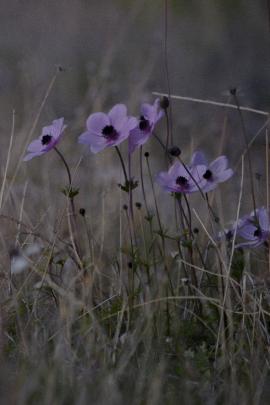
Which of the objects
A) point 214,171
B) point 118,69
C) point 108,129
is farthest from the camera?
point 118,69

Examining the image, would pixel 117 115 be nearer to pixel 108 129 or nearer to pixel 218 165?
pixel 108 129

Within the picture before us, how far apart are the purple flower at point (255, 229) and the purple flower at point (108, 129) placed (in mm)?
398

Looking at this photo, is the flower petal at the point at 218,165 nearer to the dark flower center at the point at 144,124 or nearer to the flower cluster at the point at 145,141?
the flower cluster at the point at 145,141

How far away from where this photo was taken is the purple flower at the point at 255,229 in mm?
2467

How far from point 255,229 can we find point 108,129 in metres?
0.47

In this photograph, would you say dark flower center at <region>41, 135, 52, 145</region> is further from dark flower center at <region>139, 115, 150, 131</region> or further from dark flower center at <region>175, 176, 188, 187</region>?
dark flower center at <region>175, 176, 188, 187</region>

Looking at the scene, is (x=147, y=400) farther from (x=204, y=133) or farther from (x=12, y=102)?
(x=12, y=102)

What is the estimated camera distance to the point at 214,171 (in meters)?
2.52

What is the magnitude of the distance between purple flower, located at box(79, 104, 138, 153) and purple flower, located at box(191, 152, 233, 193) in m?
0.22

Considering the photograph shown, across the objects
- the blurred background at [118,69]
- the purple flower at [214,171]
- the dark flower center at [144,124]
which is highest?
the blurred background at [118,69]

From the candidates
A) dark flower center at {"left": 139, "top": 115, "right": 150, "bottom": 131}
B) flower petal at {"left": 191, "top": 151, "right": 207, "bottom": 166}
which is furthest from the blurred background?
dark flower center at {"left": 139, "top": 115, "right": 150, "bottom": 131}

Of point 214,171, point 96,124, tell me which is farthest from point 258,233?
point 96,124

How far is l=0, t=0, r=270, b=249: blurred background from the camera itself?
4574mm

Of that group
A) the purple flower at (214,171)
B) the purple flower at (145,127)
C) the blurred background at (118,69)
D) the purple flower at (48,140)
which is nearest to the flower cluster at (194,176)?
the purple flower at (214,171)
